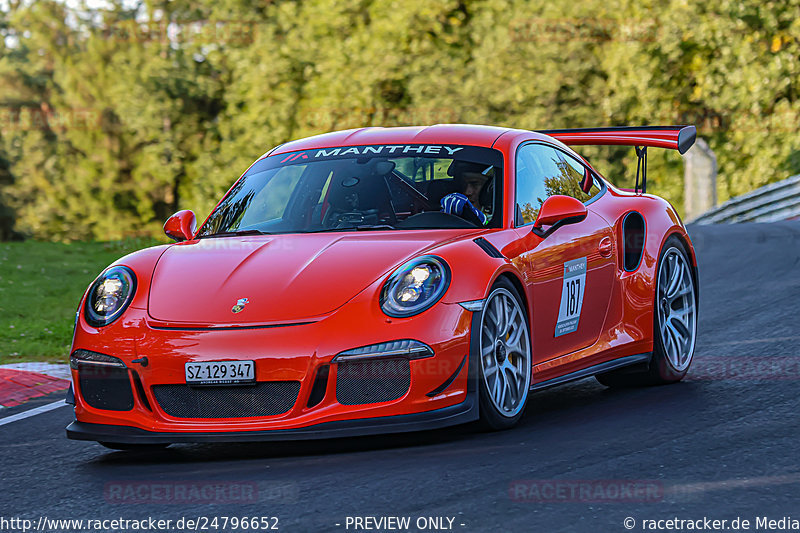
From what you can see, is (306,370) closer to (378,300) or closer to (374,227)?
(378,300)

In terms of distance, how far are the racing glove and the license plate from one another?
1.62m

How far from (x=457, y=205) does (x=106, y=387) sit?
198cm

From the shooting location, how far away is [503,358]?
5.77 m

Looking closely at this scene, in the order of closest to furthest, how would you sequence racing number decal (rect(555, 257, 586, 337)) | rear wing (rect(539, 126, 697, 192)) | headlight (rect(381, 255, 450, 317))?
headlight (rect(381, 255, 450, 317)) < racing number decal (rect(555, 257, 586, 337)) < rear wing (rect(539, 126, 697, 192))

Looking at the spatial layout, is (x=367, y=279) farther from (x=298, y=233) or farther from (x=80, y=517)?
(x=80, y=517)

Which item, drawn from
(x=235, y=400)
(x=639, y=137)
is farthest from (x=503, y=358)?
(x=639, y=137)

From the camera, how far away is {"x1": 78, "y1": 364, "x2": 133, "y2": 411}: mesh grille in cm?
548

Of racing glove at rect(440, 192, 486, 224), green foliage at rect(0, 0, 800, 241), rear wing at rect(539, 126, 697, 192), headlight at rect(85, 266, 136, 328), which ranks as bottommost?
green foliage at rect(0, 0, 800, 241)

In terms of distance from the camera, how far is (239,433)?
524cm

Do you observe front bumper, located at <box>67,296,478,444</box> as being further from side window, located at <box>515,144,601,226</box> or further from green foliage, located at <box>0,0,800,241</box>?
green foliage, located at <box>0,0,800,241</box>

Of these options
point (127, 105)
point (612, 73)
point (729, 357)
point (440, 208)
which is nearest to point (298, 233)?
point (440, 208)

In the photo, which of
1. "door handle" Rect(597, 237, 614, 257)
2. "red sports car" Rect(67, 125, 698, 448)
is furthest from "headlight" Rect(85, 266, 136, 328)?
"door handle" Rect(597, 237, 614, 257)


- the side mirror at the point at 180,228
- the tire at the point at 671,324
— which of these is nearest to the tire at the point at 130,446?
the side mirror at the point at 180,228

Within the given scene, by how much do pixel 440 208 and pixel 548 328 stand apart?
0.82 meters
